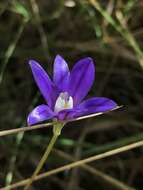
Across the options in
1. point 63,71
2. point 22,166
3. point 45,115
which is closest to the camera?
point 45,115

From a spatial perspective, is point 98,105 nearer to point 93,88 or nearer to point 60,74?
point 60,74

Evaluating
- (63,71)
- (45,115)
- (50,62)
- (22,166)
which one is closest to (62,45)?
(50,62)

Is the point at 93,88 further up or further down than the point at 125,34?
further down

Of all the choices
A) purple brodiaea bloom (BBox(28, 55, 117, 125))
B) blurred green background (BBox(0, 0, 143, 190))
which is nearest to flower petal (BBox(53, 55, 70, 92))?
purple brodiaea bloom (BBox(28, 55, 117, 125))

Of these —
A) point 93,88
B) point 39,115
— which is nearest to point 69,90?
point 39,115

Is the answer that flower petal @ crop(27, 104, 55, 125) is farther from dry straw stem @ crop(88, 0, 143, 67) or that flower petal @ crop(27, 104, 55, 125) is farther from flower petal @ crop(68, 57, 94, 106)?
dry straw stem @ crop(88, 0, 143, 67)

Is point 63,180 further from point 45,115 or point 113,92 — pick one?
point 45,115

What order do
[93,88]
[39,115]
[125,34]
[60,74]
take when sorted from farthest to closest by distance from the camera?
[93,88] < [125,34] < [60,74] < [39,115]
